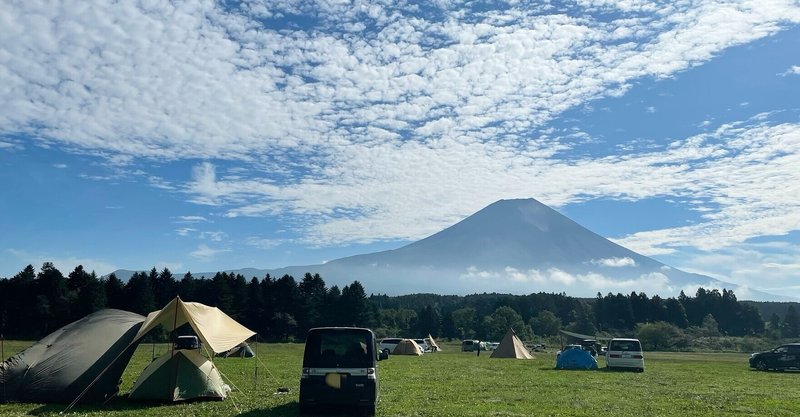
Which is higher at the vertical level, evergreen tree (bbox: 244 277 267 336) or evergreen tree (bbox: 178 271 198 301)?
evergreen tree (bbox: 178 271 198 301)

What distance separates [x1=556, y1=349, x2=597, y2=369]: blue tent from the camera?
1207 inches

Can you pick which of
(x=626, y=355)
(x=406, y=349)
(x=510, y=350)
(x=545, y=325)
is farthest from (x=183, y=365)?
(x=545, y=325)

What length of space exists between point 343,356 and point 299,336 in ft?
252

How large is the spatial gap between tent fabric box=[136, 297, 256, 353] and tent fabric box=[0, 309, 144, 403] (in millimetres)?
756

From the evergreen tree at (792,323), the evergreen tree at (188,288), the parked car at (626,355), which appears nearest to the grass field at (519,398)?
the parked car at (626,355)

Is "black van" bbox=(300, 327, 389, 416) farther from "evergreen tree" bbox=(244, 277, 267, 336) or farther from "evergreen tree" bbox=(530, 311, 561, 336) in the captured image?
"evergreen tree" bbox=(530, 311, 561, 336)

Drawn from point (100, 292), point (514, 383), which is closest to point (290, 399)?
point (514, 383)

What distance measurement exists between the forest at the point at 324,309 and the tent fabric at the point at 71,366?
5291 cm

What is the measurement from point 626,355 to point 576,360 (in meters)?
2.80

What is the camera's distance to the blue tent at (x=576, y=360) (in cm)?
3066

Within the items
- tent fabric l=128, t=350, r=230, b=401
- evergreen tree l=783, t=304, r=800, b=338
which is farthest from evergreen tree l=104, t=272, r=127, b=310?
evergreen tree l=783, t=304, r=800, b=338

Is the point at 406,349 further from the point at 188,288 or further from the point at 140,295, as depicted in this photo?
the point at 188,288

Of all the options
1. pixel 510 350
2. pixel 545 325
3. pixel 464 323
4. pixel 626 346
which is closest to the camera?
pixel 626 346

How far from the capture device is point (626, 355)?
95.1 feet
